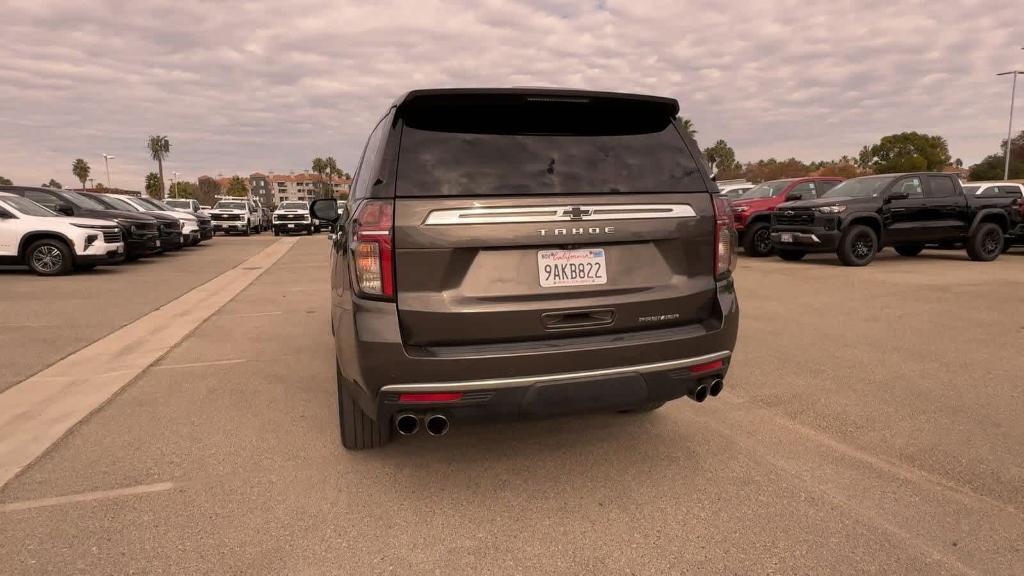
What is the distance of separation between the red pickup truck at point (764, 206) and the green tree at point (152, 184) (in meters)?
129

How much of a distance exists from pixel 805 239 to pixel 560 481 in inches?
412

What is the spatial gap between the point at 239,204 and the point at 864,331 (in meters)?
33.0

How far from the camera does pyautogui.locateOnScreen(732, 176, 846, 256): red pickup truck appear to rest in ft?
46.5

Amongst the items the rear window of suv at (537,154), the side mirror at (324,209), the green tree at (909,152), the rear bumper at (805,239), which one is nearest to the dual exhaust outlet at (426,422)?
the rear window of suv at (537,154)

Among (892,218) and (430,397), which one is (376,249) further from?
(892,218)

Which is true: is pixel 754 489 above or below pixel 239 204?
below

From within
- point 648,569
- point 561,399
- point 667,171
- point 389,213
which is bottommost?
point 648,569

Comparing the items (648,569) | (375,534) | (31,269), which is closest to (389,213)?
(375,534)

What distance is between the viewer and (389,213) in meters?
2.52

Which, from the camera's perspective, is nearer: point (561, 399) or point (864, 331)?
point (561, 399)

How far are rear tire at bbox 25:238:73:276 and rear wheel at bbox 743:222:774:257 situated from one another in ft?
45.9

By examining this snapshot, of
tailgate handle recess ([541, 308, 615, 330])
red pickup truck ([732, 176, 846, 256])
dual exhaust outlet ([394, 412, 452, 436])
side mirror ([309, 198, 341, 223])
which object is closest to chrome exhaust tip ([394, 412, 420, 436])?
dual exhaust outlet ([394, 412, 452, 436])

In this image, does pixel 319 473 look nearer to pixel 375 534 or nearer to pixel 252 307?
pixel 375 534

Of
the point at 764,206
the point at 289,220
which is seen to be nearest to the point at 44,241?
the point at 764,206
